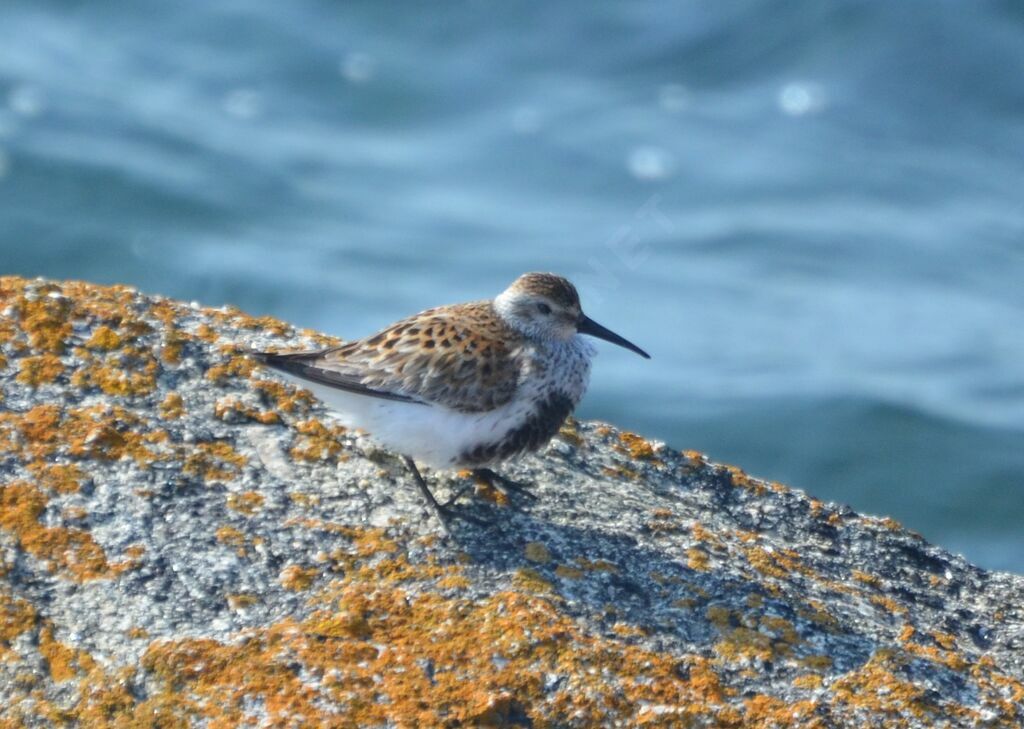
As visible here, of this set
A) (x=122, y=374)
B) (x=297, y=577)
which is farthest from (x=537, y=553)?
(x=122, y=374)

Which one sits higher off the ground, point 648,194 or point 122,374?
point 648,194

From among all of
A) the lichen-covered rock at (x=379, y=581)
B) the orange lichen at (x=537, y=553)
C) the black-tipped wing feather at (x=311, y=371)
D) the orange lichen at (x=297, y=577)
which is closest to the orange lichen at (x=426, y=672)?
the lichen-covered rock at (x=379, y=581)

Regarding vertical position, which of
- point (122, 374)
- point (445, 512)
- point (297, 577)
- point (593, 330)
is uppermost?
Result: point (593, 330)

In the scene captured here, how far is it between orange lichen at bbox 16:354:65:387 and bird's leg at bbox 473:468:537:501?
1874 mm

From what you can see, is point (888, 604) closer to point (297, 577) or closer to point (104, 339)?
point (297, 577)

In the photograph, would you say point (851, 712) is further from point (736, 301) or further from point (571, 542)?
point (736, 301)

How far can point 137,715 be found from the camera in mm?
4531

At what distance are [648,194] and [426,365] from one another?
1458 centimetres

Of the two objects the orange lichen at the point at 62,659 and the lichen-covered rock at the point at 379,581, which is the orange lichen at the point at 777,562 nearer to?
the lichen-covered rock at the point at 379,581

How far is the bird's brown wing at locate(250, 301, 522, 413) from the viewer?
6.32 meters

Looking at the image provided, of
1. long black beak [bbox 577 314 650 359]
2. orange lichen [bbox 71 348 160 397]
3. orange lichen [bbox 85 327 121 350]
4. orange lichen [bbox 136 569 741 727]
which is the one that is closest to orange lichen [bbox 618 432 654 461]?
long black beak [bbox 577 314 650 359]

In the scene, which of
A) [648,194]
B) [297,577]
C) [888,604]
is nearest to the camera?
[297,577]

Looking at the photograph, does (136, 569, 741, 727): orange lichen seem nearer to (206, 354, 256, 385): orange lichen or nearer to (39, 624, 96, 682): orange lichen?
(39, 624, 96, 682): orange lichen

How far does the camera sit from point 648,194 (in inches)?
819
